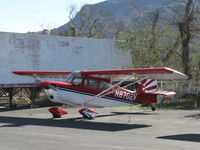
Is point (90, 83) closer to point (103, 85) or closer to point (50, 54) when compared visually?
point (103, 85)

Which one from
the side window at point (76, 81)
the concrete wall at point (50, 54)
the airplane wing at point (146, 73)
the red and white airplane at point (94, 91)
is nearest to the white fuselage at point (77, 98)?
the red and white airplane at point (94, 91)

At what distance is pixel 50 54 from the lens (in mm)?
24281

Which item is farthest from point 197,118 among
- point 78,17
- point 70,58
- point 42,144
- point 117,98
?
point 78,17

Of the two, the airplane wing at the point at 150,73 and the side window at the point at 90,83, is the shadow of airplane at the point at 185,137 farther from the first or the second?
the side window at the point at 90,83

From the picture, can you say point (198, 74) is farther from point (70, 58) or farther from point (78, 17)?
point (78, 17)

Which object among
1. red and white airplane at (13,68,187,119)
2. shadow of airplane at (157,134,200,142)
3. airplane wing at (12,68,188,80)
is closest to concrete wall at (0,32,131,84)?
red and white airplane at (13,68,187,119)

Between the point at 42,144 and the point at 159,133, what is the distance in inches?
143

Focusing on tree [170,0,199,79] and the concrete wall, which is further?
tree [170,0,199,79]

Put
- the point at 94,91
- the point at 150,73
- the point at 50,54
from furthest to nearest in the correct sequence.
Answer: the point at 50,54, the point at 94,91, the point at 150,73

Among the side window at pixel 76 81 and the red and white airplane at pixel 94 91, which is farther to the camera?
the side window at pixel 76 81

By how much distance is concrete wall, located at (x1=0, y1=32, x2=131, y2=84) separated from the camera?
872 inches

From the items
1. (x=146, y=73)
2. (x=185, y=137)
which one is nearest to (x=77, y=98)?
(x=146, y=73)

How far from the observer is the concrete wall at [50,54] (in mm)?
22156

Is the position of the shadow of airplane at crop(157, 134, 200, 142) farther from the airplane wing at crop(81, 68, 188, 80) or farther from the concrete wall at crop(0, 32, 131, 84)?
the concrete wall at crop(0, 32, 131, 84)
